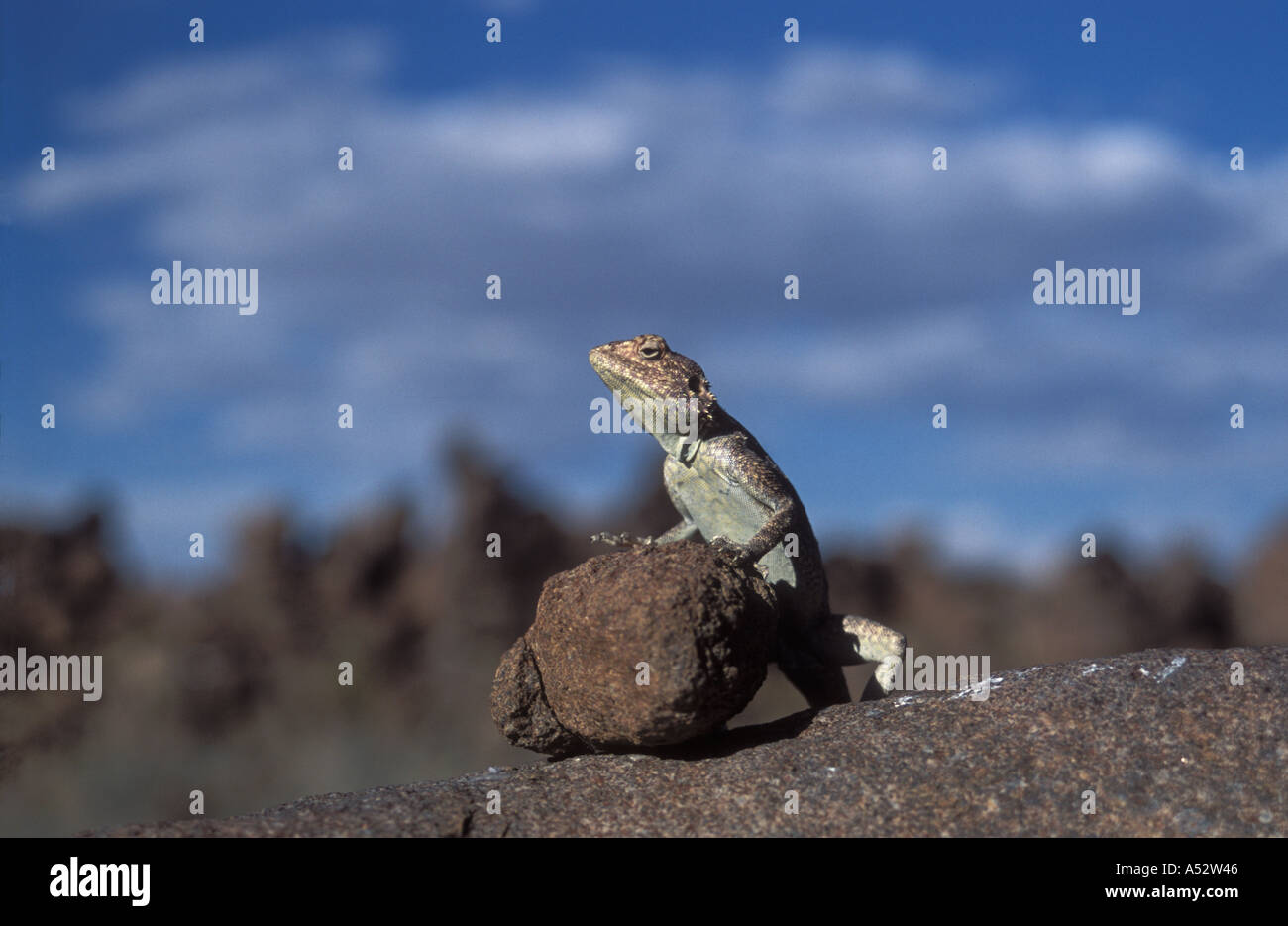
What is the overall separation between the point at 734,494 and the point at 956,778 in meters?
3.31

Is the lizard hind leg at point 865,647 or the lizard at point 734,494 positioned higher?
the lizard at point 734,494

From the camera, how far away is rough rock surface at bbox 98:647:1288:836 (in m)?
7.30

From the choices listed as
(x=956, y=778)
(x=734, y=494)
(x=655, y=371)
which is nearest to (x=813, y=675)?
(x=734, y=494)

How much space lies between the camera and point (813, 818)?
7.37 m

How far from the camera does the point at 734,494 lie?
9727mm

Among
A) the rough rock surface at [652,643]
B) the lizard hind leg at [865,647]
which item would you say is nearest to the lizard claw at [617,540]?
the rough rock surface at [652,643]

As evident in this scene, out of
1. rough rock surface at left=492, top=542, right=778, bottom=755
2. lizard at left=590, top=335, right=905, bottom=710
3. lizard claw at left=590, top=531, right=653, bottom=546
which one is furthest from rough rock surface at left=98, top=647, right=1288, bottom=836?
lizard claw at left=590, top=531, right=653, bottom=546

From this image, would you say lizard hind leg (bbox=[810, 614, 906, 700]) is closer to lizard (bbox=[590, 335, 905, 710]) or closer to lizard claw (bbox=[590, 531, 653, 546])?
lizard (bbox=[590, 335, 905, 710])

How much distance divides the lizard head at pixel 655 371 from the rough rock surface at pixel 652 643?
1.82 m

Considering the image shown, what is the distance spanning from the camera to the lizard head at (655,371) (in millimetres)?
9602

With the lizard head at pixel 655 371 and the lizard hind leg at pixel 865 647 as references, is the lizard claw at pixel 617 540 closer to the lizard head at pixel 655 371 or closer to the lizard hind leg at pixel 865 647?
the lizard head at pixel 655 371

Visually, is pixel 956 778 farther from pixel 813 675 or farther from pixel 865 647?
pixel 813 675

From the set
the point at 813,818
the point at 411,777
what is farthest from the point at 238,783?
the point at 813,818
